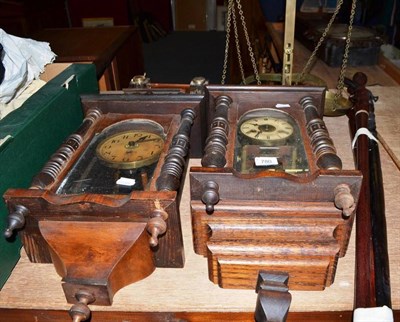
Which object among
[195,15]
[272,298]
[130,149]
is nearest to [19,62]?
[130,149]

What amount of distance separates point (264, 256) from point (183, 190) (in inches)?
16.6

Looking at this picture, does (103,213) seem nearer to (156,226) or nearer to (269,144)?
(156,226)

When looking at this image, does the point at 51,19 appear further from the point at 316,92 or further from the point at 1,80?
the point at 316,92

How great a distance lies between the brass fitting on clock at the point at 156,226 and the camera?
2.84ft

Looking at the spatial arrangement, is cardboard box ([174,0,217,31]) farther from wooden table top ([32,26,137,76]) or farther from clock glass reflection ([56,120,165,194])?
clock glass reflection ([56,120,165,194])

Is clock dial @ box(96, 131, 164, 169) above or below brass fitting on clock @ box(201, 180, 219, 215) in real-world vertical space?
below

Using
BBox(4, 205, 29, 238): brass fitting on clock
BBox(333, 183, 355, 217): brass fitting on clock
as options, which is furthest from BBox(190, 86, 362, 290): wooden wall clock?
BBox(4, 205, 29, 238): brass fitting on clock

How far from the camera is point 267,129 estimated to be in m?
1.16

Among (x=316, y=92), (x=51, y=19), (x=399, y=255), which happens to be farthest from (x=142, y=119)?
(x=51, y=19)

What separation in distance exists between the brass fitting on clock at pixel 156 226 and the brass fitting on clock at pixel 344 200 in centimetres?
37

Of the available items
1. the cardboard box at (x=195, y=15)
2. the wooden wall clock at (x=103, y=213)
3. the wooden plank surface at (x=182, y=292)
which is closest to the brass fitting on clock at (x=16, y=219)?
the wooden wall clock at (x=103, y=213)

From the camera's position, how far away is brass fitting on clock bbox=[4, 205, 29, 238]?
0.89 metres

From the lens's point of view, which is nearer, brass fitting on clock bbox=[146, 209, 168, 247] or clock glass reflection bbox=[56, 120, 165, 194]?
brass fitting on clock bbox=[146, 209, 168, 247]

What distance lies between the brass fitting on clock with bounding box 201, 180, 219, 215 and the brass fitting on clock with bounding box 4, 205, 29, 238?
1.29 ft
